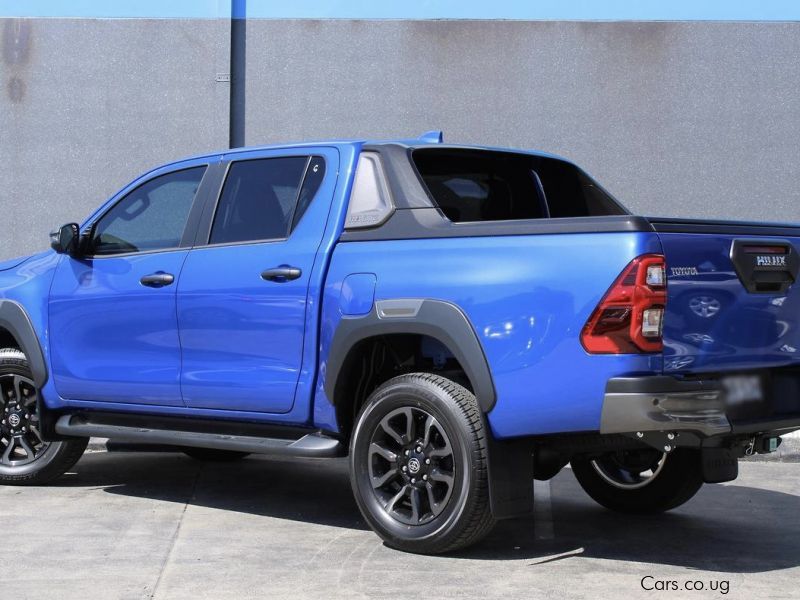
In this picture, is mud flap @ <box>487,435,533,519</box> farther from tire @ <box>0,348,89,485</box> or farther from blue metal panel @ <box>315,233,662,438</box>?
tire @ <box>0,348,89,485</box>

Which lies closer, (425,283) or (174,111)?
(425,283)

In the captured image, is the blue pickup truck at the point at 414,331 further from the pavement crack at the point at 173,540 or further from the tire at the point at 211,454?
the tire at the point at 211,454

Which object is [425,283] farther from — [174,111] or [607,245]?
[174,111]

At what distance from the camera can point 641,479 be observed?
647 centimetres

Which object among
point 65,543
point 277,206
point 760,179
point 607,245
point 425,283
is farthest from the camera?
point 760,179

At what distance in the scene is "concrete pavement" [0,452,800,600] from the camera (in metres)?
4.86

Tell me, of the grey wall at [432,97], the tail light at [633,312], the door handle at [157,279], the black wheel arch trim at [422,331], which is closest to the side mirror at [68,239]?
the door handle at [157,279]

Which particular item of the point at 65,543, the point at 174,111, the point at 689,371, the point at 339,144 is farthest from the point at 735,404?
the point at 174,111

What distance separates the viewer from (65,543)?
5684mm

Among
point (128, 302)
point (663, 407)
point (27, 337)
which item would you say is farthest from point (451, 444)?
point (27, 337)

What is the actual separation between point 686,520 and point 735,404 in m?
1.67

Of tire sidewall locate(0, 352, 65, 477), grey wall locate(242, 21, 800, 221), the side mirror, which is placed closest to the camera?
the side mirror

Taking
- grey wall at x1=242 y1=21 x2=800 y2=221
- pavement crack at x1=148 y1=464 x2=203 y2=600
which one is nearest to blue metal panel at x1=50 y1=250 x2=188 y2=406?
pavement crack at x1=148 y1=464 x2=203 y2=600

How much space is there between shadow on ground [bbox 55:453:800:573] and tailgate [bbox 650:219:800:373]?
96 centimetres
